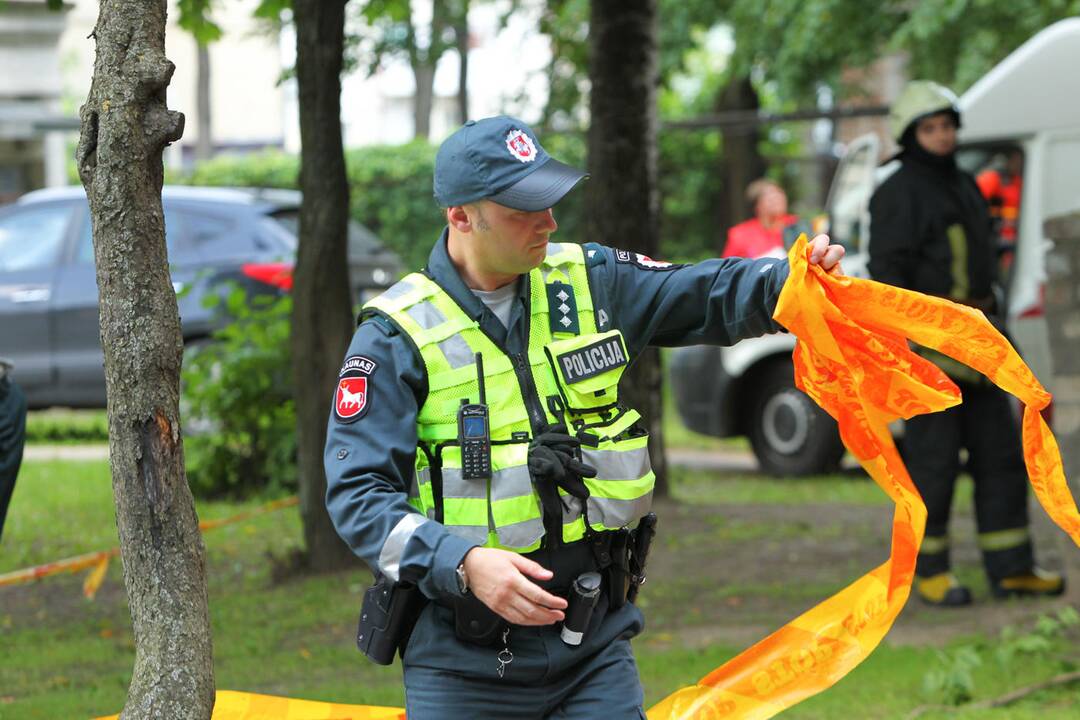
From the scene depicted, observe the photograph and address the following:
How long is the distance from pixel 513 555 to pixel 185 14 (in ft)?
22.3

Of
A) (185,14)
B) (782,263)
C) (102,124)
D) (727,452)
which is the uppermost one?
(185,14)

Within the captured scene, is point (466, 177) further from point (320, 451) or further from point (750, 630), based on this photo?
point (320, 451)

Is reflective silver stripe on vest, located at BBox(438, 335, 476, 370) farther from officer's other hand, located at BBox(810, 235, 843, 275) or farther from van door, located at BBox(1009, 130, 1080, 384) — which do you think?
van door, located at BBox(1009, 130, 1080, 384)

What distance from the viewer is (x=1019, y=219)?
10.2 meters

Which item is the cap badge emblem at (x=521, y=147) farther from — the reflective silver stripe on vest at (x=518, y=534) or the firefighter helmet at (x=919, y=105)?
the firefighter helmet at (x=919, y=105)

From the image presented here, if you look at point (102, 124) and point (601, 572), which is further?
point (102, 124)

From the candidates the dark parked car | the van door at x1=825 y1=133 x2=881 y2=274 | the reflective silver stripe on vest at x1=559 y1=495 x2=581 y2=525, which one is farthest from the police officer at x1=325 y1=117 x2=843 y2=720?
the dark parked car

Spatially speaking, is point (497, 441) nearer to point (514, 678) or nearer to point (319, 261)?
point (514, 678)

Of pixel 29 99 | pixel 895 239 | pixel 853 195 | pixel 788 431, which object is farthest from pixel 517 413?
pixel 29 99

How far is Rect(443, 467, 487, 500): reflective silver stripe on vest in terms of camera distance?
3.20 meters

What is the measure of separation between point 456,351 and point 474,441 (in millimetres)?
194

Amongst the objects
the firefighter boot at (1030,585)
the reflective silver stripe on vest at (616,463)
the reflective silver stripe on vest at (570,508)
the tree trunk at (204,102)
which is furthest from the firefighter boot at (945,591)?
the tree trunk at (204,102)

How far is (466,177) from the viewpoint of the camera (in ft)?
10.7

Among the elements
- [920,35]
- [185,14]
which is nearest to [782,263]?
[185,14]
